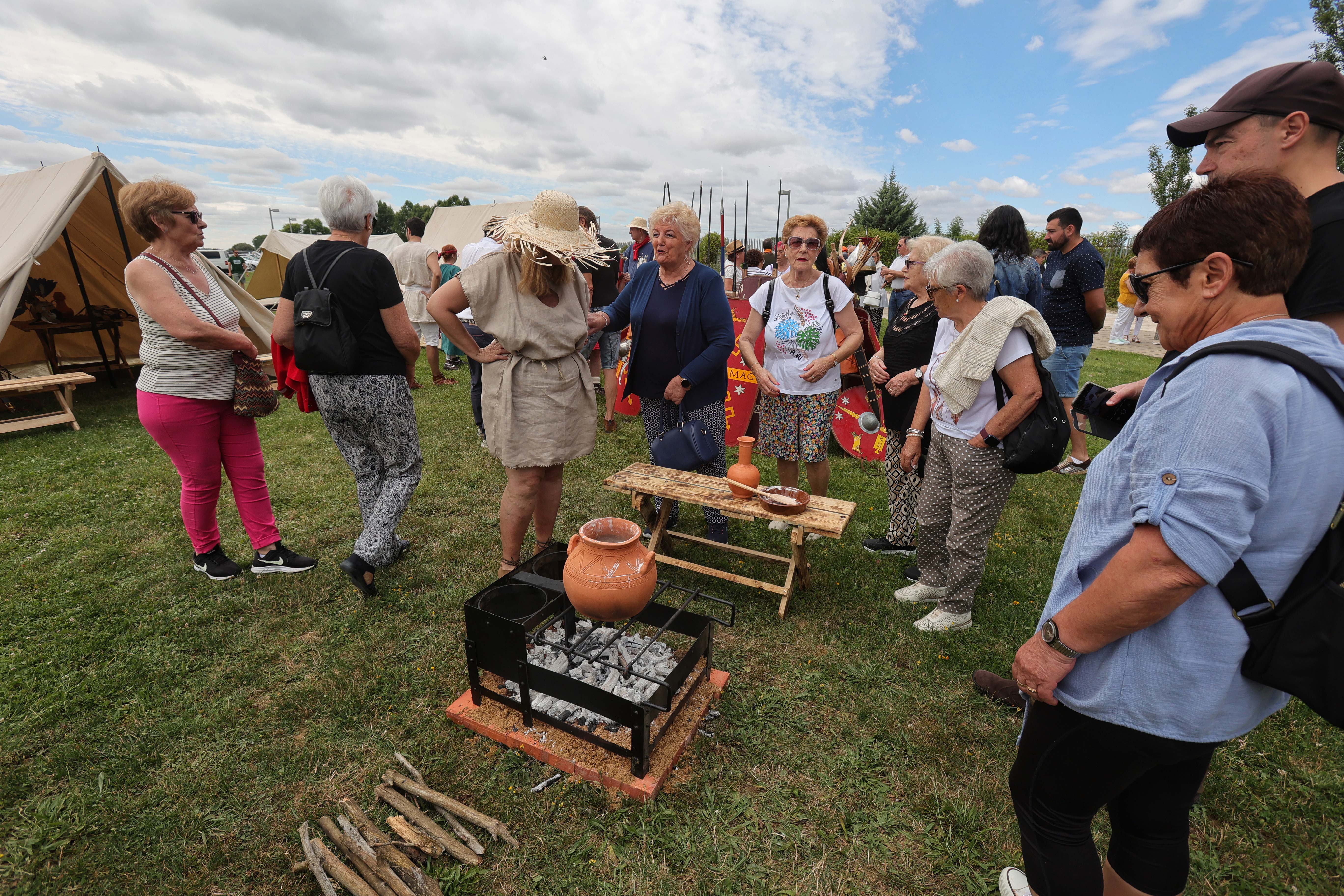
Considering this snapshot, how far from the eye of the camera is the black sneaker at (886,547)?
446cm

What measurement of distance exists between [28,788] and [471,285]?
9.17ft

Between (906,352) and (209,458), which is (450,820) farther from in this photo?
(906,352)

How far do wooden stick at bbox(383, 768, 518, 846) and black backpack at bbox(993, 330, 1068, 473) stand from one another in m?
2.74

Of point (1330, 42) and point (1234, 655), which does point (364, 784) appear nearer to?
point (1234, 655)

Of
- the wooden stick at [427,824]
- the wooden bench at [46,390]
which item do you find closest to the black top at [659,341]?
the wooden stick at [427,824]

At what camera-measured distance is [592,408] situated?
3.47m

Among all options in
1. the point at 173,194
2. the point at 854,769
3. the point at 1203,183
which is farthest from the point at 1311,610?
the point at 173,194

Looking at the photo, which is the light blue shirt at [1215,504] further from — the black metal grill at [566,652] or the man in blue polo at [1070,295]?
the man in blue polo at [1070,295]

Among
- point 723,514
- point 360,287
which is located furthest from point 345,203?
point 723,514

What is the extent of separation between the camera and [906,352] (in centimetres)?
405

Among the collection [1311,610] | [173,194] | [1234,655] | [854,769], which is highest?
[173,194]

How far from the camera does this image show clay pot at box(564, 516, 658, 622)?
7.85 feet

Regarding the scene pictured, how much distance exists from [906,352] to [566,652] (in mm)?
3027

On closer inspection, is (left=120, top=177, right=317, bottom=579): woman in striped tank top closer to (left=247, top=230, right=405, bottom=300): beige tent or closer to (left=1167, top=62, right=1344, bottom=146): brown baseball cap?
(left=1167, top=62, right=1344, bottom=146): brown baseball cap
